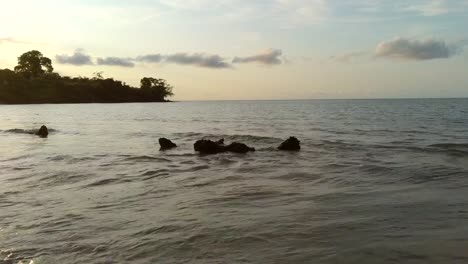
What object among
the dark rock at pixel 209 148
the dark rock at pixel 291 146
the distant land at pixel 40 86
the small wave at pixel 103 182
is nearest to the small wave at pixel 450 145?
the dark rock at pixel 291 146

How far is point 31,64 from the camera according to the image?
7274 inches

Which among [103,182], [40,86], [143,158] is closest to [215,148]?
[143,158]

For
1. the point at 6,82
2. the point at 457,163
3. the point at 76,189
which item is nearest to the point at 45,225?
the point at 76,189

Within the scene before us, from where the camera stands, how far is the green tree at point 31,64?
18212cm

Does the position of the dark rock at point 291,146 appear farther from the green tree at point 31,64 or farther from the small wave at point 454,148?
the green tree at point 31,64

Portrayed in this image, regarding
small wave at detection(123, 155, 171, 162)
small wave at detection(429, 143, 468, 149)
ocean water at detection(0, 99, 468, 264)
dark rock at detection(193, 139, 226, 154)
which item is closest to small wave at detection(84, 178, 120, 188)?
ocean water at detection(0, 99, 468, 264)

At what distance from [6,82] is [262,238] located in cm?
17794

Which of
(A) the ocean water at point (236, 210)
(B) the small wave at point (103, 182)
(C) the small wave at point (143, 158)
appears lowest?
(C) the small wave at point (143, 158)

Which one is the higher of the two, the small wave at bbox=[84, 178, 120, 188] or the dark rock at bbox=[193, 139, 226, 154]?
the dark rock at bbox=[193, 139, 226, 154]

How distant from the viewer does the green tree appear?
598 ft

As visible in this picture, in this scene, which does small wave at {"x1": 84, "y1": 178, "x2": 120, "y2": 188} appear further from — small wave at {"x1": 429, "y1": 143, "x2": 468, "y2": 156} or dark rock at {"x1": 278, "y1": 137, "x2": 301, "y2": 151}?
small wave at {"x1": 429, "y1": 143, "x2": 468, "y2": 156}

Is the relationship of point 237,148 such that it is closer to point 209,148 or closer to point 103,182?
point 209,148

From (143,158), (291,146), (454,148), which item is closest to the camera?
(143,158)

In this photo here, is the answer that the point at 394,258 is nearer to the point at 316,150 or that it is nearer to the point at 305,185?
the point at 305,185
